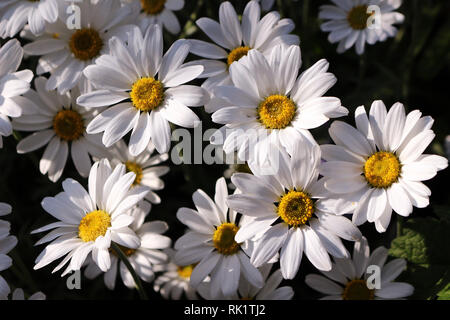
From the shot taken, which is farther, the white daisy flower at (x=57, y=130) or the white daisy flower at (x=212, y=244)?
the white daisy flower at (x=57, y=130)

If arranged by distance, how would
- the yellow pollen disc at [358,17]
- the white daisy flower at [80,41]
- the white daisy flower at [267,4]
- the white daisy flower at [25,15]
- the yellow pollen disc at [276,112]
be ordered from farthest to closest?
the yellow pollen disc at [358,17] < the white daisy flower at [267,4] < the white daisy flower at [80,41] < the white daisy flower at [25,15] < the yellow pollen disc at [276,112]

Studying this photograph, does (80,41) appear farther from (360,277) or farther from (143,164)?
(360,277)

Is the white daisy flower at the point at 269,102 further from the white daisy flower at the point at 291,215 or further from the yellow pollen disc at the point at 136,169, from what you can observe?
the yellow pollen disc at the point at 136,169

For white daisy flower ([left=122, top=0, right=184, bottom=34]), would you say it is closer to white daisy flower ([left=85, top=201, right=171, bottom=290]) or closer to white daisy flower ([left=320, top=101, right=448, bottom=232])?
white daisy flower ([left=85, top=201, right=171, bottom=290])

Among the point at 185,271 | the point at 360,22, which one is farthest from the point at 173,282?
the point at 360,22

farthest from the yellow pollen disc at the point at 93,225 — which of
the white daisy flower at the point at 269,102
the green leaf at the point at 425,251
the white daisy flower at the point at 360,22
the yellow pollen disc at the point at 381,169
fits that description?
the white daisy flower at the point at 360,22

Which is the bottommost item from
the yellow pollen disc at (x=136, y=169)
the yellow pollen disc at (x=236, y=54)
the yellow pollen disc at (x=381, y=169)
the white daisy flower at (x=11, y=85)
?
the yellow pollen disc at (x=381, y=169)
